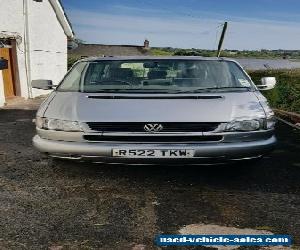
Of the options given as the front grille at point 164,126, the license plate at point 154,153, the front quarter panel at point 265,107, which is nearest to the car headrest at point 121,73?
the front grille at point 164,126

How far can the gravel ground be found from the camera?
136 inches

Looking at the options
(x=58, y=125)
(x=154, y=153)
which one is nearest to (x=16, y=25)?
(x=58, y=125)

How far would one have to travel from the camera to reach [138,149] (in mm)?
4309

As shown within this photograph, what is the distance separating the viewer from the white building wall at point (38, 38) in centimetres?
1454

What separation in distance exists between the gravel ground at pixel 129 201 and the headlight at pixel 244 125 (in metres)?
0.73

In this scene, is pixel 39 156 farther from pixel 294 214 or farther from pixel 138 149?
pixel 294 214

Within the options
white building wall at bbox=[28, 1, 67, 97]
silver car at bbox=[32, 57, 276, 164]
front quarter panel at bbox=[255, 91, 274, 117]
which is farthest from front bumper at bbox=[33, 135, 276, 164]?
white building wall at bbox=[28, 1, 67, 97]

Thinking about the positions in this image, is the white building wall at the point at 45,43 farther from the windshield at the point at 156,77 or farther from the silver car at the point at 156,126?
the silver car at the point at 156,126

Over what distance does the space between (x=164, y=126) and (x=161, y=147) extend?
23cm

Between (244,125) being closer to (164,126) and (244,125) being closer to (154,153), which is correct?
(164,126)

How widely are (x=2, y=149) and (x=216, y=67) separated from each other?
3.63 metres

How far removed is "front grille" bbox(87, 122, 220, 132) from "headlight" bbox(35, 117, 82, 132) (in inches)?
6.3

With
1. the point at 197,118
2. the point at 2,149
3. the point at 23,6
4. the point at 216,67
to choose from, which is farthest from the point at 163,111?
the point at 23,6

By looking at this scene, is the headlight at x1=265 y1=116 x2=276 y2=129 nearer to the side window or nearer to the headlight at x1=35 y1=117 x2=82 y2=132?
the headlight at x1=35 y1=117 x2=82 y2=132
